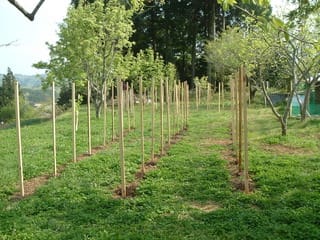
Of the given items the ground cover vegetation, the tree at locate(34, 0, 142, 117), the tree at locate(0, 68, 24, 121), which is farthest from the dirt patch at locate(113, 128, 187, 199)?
the tree at locate(0, 68, 24, 121)

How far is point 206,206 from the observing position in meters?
6.41

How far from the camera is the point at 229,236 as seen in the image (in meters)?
5.11

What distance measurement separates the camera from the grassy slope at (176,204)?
531cm

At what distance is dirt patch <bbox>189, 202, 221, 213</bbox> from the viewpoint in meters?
6.21

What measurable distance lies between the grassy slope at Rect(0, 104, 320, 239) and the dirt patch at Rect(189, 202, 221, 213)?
0.05ft

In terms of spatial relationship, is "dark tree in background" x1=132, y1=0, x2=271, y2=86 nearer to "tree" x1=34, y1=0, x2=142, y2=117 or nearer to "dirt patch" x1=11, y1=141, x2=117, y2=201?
"tree" x1=34, y1=0, x2=142, y2=117

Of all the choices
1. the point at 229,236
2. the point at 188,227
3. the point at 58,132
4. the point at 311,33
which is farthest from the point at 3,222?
the point at 311,33

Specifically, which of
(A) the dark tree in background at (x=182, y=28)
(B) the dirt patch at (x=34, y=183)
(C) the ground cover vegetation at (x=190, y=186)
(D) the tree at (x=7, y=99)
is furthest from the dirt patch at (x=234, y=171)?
(D) the tree at (x=7, y=99)

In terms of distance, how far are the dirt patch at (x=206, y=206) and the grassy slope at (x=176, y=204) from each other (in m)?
0.01

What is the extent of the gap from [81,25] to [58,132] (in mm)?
6433

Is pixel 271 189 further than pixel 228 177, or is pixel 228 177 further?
pixel 228 177

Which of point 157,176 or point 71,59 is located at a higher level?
point 71,59

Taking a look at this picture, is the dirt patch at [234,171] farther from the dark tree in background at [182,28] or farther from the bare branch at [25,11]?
the dark tree in background at [182,28]

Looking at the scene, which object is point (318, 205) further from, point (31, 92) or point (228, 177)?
point (31, 92)
